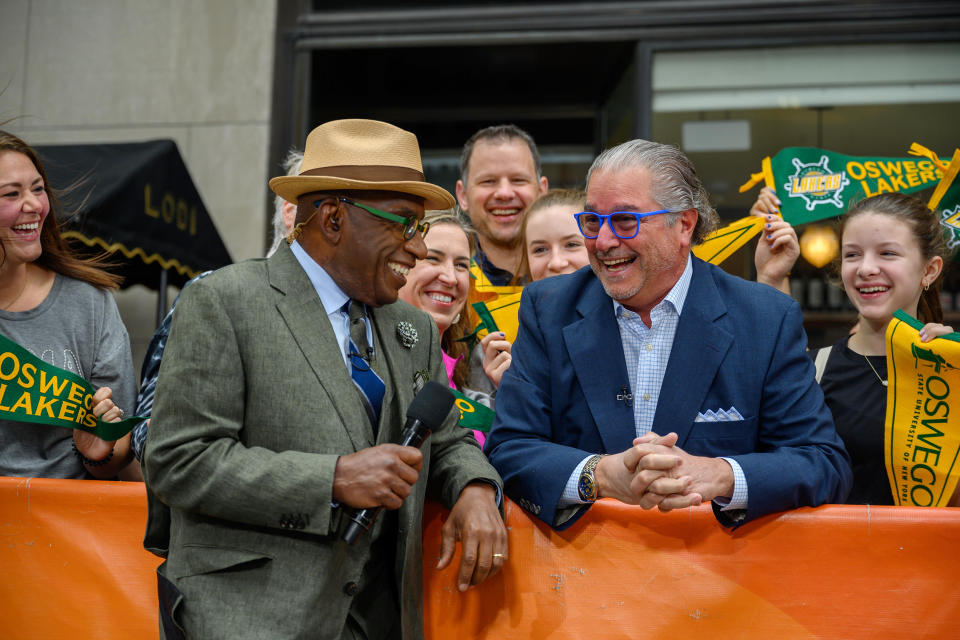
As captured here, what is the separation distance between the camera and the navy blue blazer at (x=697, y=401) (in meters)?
2.65

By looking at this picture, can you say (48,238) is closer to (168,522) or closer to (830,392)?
(168,522)

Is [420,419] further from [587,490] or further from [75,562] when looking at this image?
[75,562]

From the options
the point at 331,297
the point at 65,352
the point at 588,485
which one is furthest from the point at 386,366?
the point at 65,352

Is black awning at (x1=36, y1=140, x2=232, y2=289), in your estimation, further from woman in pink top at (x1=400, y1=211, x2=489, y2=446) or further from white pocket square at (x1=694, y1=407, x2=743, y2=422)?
white pocket square at (x1=694, y1=407, x2=743, y2=422)

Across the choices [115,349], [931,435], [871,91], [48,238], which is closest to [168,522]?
[115,349]

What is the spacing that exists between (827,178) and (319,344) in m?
2.86

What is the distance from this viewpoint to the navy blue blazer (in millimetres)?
2652

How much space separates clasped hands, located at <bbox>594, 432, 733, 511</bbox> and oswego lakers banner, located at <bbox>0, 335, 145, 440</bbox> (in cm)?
163

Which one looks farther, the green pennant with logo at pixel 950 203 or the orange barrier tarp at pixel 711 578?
the green pennant with logo at pixel 950 203

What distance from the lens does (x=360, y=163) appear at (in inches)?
102

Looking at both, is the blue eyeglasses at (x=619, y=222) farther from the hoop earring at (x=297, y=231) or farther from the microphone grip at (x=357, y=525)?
the microphone grip at (x=357, y=525)

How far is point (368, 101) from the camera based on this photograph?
9016 mm

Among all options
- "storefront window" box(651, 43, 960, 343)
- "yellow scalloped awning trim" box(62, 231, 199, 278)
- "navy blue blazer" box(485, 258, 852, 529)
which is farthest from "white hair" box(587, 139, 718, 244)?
"storefront window" box(651, 43, 960, 343)

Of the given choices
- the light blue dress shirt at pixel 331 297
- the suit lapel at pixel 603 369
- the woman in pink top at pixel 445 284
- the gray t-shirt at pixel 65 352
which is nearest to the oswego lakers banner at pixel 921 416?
the suit lapel at pixel 603 369
